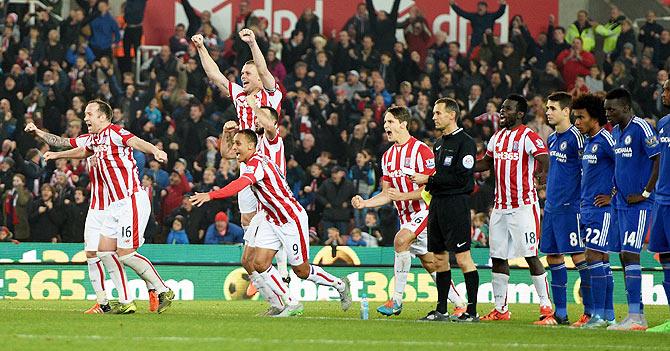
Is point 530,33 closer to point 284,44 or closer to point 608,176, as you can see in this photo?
point 284,44

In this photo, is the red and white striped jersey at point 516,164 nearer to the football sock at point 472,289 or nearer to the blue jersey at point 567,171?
the blue jersey at point 567,171

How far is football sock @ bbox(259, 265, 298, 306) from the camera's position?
13047mm

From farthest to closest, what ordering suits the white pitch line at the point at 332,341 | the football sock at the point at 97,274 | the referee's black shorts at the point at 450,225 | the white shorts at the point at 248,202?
1. the white shorts at the point at 248,202
2. the football sock at the point at 97,274
3. the referee's black shorts at the point at 450,225
4. the white pitch line at the point at 332,341

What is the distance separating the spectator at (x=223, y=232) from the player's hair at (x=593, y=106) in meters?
9.37

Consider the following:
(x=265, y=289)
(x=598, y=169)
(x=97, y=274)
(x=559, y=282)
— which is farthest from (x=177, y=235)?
(x=598, y=169)

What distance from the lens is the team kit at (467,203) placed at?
1179 centimetres

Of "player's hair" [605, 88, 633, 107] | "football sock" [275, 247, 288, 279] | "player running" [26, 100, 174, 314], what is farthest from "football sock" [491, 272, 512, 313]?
"player running" [26, 100, 174, 314]

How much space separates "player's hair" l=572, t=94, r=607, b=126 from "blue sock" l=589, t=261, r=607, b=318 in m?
1.48

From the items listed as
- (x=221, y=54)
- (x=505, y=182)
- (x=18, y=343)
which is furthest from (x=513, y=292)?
(x=18, y=343)

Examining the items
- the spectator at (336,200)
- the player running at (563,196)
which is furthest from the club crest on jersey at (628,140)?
the spectator at (336,200)

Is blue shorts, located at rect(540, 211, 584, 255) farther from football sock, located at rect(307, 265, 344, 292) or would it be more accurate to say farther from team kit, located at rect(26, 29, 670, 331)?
football sock, located at rect(307, 265, 344, 292)

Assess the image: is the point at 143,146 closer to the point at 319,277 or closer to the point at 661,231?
the point at 319,277

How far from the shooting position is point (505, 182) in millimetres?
13070

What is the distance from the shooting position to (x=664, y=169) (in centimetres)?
1139
